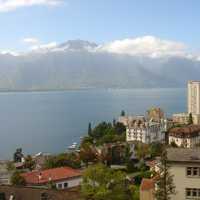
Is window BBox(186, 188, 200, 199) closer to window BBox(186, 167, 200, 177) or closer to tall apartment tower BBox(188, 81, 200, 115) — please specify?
window BBox(186, 167, 200, 177)

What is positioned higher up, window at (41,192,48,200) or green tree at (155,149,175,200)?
green tree at (155,149,175,200)

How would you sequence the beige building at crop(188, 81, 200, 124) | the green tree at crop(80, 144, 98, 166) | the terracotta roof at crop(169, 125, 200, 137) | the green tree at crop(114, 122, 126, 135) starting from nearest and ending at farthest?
the green tree at crop(80, 144, 98, 166) < the terracotta roof at crop(169, 125, 200, 137) < the green tree at crop(114, 122, 126, 135) < the beige building at crop(188, 81, 200, 124)

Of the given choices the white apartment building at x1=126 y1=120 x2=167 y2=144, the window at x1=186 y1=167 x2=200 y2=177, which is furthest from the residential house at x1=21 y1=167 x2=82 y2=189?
the white apartment building at x1=126 y1=120 x2=167 y2=144

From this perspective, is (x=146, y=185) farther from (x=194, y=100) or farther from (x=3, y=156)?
(x=194, y=100)

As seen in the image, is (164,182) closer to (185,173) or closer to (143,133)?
(185,173)

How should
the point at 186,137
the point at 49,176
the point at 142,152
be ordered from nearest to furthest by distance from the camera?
the point at 49,176, the point at 142,152, the point at 186,137

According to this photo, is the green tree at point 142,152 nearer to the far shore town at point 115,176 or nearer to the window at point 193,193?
the far shore town at point 115,176

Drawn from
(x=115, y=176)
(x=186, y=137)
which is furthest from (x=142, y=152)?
(x=115, y=176)

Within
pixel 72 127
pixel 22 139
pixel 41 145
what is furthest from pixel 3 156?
pixel 72 127
